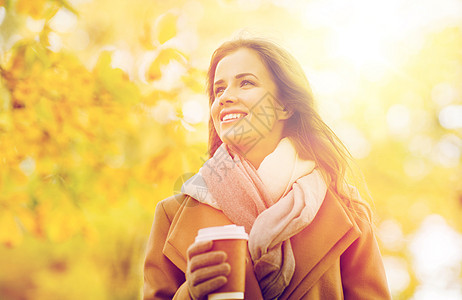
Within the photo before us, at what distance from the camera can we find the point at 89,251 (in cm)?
739

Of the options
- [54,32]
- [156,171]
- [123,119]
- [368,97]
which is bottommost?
[156,171]

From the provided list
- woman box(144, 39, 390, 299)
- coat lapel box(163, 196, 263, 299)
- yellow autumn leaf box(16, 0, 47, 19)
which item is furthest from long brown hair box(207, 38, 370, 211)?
yellow autumn leaf box(16, 0, 47, 19)

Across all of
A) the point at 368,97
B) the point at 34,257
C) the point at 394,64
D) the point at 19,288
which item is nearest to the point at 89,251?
the point at 34,257

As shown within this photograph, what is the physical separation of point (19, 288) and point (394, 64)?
8650 mm

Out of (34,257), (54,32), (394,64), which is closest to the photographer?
(54,32)

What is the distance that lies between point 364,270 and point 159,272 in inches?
35.1

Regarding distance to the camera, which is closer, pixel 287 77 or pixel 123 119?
pixel 287 77

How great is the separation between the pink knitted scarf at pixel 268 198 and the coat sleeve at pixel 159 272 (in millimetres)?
232

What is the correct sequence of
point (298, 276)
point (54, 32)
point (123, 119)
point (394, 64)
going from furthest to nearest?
point (394, 64) < point (123, 119) < point (54, 32) < point (298, 276)

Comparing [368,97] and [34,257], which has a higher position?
[368,97]

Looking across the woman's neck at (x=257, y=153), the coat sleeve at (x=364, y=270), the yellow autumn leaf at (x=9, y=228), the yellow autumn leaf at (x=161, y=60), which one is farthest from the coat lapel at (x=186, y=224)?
the yellow autumn leaf at (x=9, y=228)

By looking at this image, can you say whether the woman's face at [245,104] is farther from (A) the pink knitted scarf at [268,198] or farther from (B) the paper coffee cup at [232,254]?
(B) the paper coffee cup at [232,254]

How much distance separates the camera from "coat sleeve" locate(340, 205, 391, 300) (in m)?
1.71

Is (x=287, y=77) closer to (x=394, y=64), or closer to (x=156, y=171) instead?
(x=156, y=171)
